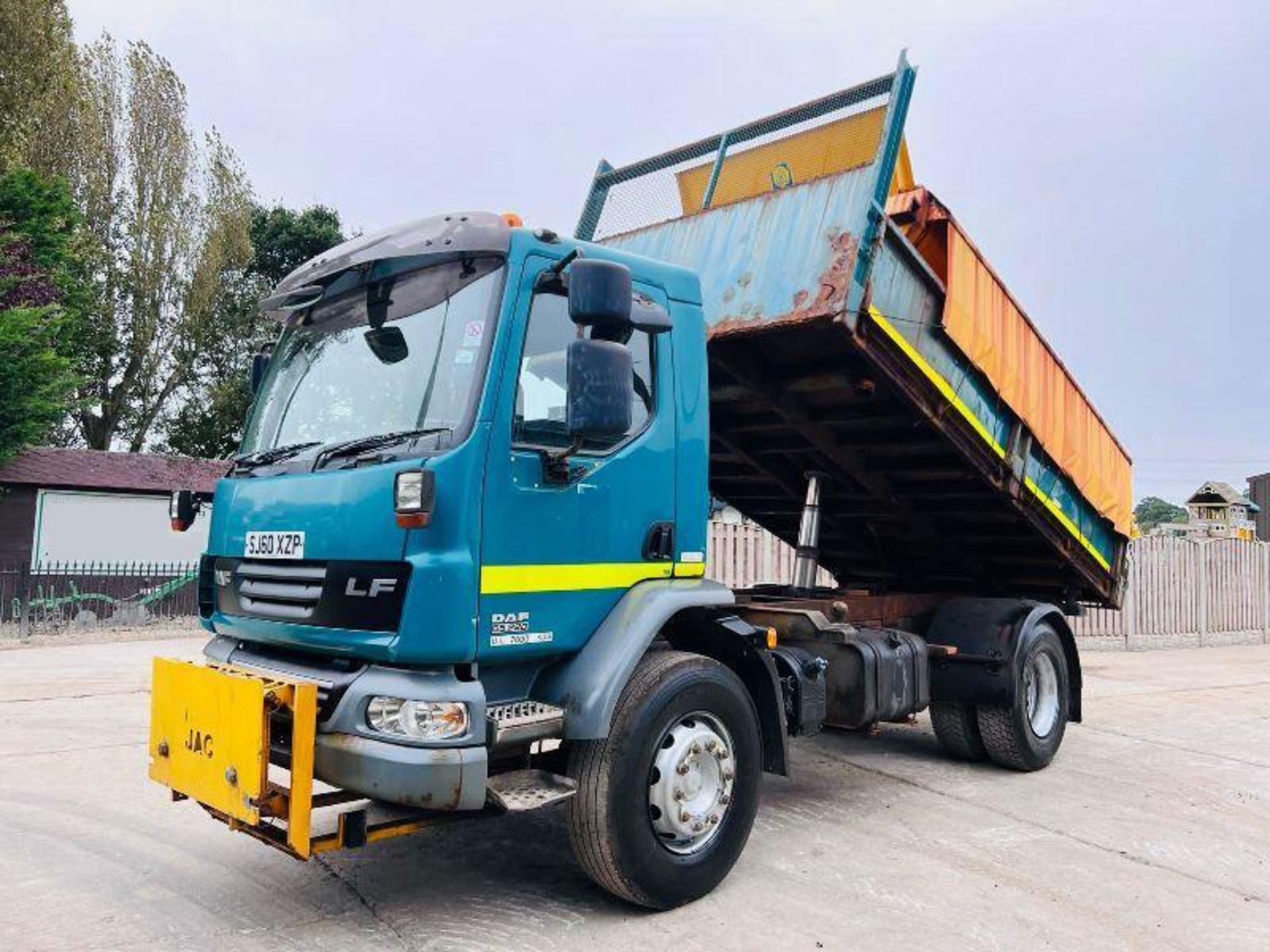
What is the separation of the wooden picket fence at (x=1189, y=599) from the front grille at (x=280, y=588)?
13.6 meters

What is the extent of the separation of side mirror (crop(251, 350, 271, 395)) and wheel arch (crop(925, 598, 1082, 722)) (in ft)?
15.3

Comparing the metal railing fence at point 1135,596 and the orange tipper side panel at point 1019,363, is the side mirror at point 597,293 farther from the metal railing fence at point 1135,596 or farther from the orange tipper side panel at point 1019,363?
the metal railing fence at point 1135,596

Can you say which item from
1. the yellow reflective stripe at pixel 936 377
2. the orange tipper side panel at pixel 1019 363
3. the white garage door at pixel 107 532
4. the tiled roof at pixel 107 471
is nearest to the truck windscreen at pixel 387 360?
the yellow reflective stripe at pixel 936 377

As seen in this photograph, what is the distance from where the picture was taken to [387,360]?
3904 mm

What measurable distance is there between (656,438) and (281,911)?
2.51m

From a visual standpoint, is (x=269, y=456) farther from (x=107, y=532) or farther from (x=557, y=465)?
(x=107, y=532)

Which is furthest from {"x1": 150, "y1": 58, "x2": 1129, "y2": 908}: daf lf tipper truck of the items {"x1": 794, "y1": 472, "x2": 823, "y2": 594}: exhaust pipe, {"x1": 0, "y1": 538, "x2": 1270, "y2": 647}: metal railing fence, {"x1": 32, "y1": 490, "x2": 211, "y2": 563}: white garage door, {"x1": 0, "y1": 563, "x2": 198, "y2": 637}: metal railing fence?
{"x1": 32, "y1": 490, "x2": 211, "y2": 563}: white garage door

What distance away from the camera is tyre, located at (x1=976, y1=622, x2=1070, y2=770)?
645 cm

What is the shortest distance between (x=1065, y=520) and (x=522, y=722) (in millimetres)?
4663

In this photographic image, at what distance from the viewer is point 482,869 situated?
14.7ft

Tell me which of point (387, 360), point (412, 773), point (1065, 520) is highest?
point (387, 360)

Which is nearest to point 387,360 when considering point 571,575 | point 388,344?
point 388,344

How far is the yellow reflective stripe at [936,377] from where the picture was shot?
5.00m

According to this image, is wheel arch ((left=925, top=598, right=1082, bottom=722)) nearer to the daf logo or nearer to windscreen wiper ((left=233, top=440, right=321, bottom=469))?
the daf logo
